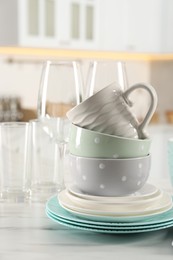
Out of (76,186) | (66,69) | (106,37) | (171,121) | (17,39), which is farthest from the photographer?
(171,121)

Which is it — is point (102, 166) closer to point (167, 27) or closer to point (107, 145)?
point (107, 145)

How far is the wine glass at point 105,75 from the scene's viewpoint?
3.28 feet

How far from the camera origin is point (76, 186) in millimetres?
922

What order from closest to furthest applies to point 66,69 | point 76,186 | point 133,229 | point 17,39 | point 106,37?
point 133,229
point 76,186
point 66,69
point 17,39
point 106,37

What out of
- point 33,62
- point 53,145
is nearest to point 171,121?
point 33,62

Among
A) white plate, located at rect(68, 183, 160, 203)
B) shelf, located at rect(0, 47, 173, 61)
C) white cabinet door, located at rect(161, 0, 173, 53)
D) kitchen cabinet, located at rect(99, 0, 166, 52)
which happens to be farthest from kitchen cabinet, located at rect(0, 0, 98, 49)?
white plate, located at rect(68, 183, 160, 203)

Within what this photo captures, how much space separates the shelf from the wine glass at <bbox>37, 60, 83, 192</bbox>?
2719 mm

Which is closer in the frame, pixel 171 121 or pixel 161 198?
pixel 161 198

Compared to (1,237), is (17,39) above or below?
above

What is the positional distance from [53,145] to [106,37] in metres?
2.77

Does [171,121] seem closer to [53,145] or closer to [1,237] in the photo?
[53,145]

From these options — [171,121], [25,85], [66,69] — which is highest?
[66,69]

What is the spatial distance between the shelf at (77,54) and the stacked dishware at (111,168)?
2.98m

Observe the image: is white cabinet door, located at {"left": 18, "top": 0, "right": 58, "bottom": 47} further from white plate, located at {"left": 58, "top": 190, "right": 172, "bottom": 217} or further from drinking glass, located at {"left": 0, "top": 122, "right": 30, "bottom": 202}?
white plate, located at {"left": 58, "top": 190, "right": 172, "bottom": 217}
